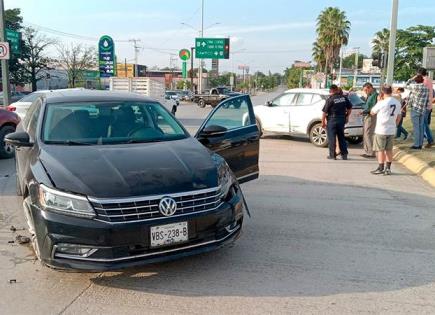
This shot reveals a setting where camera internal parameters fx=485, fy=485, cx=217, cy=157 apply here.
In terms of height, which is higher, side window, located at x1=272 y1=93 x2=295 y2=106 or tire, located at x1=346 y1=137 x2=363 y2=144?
side window, located at x1=272 y1=93 x2=295 y2=106

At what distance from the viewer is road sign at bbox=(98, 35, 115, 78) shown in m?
20.8

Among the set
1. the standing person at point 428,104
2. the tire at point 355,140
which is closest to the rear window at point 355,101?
the tire at point 355,140

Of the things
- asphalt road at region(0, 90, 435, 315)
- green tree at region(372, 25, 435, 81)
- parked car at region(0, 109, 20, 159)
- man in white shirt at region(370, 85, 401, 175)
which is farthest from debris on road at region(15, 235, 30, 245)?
green tree at region(372, 25, 435, 81)

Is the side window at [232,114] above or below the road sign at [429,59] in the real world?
below

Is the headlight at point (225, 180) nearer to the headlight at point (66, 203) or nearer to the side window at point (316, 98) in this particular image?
the headlight at point (66, 203)

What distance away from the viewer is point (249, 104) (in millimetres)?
6941

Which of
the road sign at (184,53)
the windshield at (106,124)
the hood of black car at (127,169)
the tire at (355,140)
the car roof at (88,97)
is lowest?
the tire at (355,140)

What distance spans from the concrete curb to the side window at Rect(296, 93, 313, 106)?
3068mm

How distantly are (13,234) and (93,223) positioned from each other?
86.5 inches

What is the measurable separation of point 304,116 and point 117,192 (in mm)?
10947

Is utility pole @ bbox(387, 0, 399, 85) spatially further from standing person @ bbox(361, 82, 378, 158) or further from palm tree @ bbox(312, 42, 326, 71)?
palm tree @ bbox(312, 42, 326, 71)

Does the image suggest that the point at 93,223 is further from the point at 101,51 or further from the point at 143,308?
the point at 101,51

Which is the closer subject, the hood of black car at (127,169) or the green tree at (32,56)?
the hood of black car at (127,169)

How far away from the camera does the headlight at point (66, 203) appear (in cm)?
391
